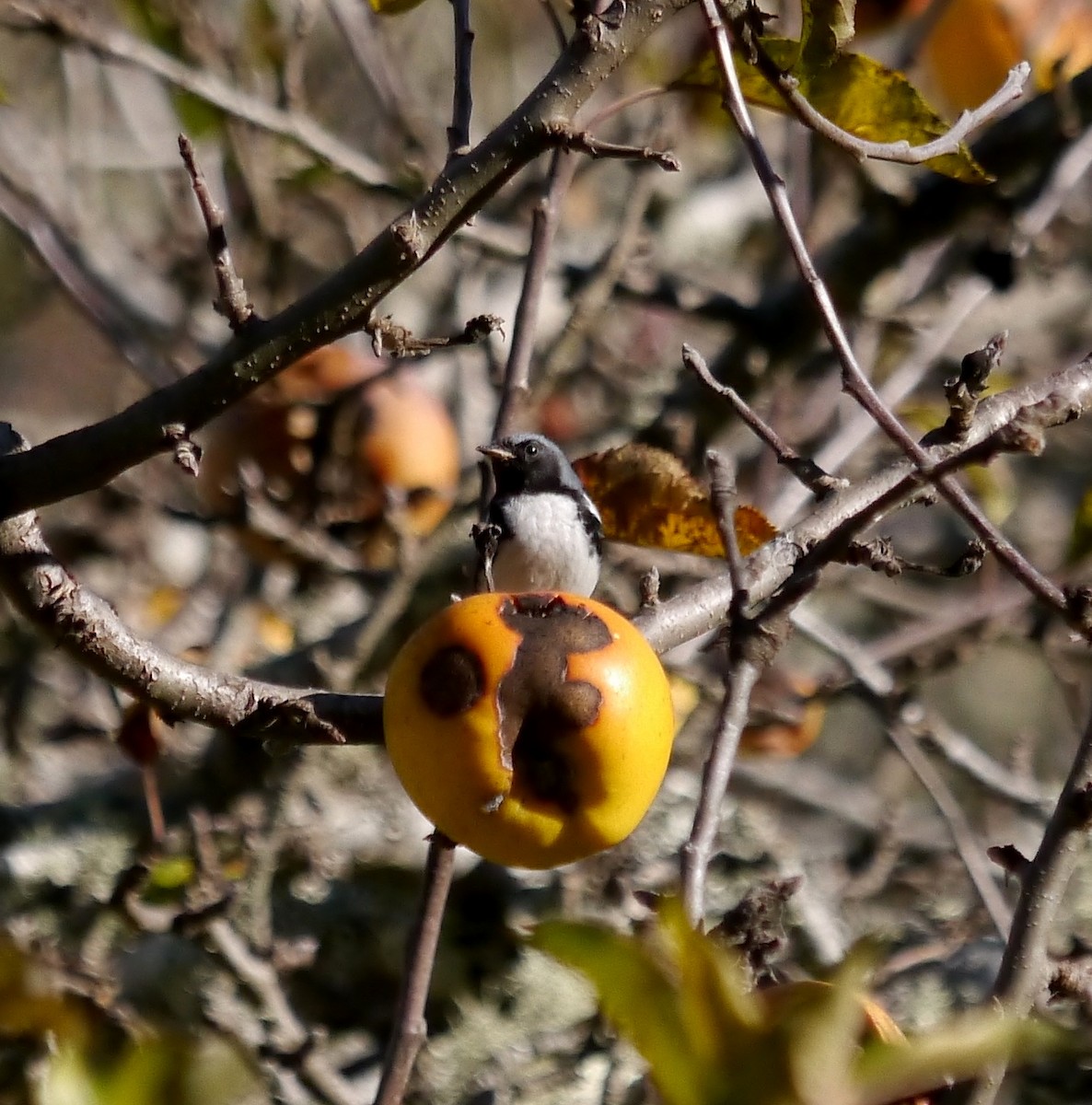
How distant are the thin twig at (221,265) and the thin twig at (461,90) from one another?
221 millimetres

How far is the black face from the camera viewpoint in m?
2.96

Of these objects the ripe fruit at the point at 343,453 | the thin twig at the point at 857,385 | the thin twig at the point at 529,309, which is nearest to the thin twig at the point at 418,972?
the thin twig at the point at 529,309

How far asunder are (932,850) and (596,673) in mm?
2403

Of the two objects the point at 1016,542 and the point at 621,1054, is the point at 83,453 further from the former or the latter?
the point at 1016,542

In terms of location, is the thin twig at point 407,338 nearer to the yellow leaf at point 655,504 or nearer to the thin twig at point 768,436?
the thin twig at point 768,436

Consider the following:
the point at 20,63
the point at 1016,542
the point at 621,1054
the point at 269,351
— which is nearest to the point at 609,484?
the point at 269,351

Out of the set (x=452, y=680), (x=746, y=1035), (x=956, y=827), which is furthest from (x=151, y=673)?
(x=956, y=827)

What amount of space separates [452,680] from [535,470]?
166 centimetres

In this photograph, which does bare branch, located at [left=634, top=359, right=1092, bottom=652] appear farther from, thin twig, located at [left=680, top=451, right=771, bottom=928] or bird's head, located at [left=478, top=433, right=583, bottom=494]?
bird's head, located at [left=478, top=433, right=583, bottom=494]

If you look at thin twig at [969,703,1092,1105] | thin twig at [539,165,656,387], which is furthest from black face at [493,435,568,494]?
thin twig at [969,703,1092,1105]

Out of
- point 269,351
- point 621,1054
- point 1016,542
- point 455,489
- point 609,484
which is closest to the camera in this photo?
point 269,351

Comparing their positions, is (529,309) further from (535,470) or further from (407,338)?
(535,470)

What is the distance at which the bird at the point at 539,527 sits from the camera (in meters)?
2.51

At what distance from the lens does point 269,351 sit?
1.29 meters
